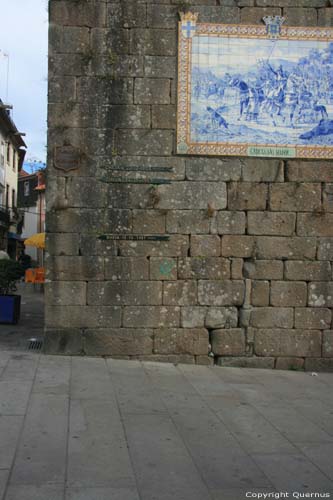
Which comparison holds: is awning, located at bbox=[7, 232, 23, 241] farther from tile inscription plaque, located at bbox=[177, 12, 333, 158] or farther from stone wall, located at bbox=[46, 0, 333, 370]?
tile inscription plaque, located at bbox=[177, 12, 333, 158]

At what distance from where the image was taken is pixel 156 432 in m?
4.59

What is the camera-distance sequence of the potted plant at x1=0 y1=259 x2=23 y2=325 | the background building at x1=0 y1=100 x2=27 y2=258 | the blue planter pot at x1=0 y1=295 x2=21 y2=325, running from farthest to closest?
the background building at x1=0 y1=100 x2=27 y2=258 → the blue planter pot at x1=0 y1=295 x2=21 y2=325 → the potted plant at x1=0 y1=259 x2=23 y2=325

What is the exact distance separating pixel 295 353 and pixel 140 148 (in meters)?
3.61

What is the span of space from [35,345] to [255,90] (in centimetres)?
495

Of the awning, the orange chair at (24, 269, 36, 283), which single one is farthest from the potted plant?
the awning

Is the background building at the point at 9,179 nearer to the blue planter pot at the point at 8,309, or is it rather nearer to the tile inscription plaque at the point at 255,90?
the blue planter pot at the point at 8,309

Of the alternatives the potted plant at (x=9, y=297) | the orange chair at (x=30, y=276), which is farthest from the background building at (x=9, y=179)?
the potted plant at (x=9, y=297)

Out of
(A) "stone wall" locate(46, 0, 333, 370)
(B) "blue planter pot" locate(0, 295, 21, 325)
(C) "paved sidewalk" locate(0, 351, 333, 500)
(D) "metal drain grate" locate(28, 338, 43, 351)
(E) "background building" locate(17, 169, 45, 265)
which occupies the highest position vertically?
(E) "background building" locate(17, 169, 45, 265)

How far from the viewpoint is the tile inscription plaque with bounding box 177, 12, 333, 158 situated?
289 inches

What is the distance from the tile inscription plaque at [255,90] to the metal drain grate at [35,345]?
11.6 ft

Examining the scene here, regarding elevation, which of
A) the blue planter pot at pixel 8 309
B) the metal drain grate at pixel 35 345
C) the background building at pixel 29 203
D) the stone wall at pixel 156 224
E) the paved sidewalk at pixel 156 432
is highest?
the background building at pixel 29 203

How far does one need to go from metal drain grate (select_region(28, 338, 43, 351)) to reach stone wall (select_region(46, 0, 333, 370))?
1.99 ft

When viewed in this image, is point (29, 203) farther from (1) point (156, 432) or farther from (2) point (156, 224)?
(1) point (156, 432)

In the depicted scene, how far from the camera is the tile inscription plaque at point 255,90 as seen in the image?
7340 mm
